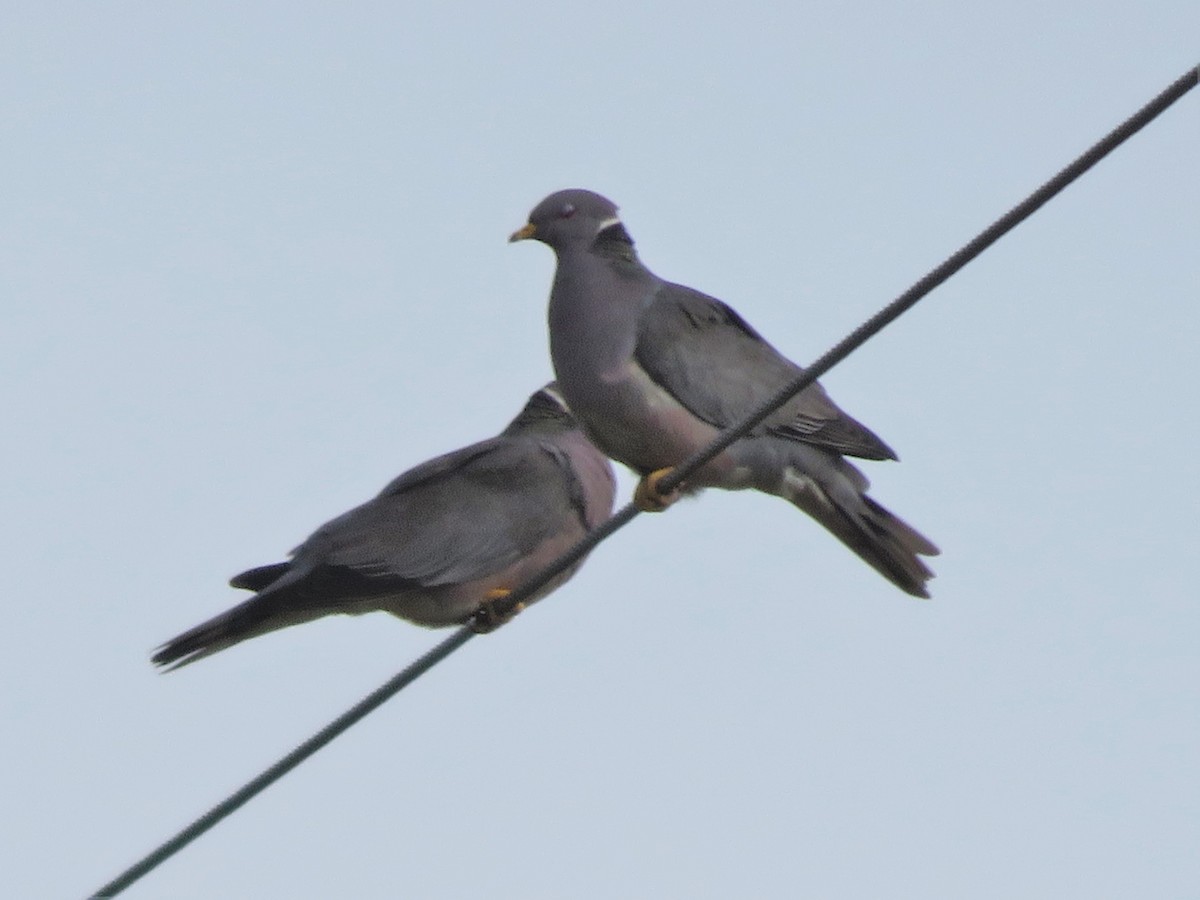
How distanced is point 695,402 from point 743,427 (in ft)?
4.85

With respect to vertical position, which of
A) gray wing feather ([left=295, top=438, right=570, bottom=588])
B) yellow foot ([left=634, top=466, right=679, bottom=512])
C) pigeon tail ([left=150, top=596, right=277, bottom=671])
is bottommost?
pigeon tail ([left=150, top=596, right=277, bottom=671])

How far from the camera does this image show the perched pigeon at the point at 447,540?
6.45 meters

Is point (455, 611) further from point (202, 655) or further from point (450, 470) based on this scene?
point (202, 655)

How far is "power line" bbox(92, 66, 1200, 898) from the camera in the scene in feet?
11.9

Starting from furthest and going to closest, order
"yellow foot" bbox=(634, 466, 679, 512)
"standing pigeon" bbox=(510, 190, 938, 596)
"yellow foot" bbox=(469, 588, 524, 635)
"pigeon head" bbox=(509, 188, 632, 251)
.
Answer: "yellow foot" bbox=(469, 588, 524, 635) → "pigeon head" bbox=(509, 188, 632, 251) → "standing pigeon" bbox=(510, 190, 938, 596) → "yellow foot" bbox=(634, 466, 679, 512)

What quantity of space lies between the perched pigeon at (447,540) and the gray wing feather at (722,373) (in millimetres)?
1000

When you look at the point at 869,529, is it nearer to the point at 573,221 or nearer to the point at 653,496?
the point at 653,496

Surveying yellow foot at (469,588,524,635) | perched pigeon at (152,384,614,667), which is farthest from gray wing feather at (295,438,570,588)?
yellow foot at (469,588,524,635)

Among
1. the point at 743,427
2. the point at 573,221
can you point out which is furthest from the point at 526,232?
the point at 743,427

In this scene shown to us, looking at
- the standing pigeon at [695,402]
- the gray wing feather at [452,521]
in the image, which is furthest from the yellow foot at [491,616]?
the standing pigeon at [695,402]

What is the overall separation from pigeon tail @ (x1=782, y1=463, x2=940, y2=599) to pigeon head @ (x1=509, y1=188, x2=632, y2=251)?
3.04ft

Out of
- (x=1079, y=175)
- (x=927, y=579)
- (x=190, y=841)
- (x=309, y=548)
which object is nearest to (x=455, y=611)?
(x=309, y=548)

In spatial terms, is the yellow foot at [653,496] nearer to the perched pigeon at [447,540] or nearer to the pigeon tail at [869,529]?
the pigeon tail at [869,529]

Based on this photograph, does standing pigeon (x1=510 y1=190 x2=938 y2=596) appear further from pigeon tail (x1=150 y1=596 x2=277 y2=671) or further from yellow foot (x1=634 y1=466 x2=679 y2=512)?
pigeon tail (x1=150 y1=596 x2=277 y2=671)
